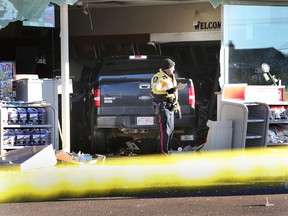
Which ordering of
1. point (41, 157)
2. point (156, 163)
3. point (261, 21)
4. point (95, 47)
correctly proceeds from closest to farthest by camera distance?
point (41, 157)
point (156, 163)
point (261, 21)
point (95, 47)

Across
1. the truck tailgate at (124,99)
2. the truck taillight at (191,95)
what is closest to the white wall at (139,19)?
the truck taillight at (191,95)

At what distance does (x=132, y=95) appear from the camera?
1037cm

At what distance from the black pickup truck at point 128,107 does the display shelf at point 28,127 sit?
1016 millimetres

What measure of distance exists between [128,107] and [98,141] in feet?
3.28

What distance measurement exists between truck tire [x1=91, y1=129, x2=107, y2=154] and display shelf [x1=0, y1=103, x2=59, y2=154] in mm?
1093

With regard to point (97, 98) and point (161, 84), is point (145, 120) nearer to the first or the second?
point (97, 98)

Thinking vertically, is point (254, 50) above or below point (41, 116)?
above

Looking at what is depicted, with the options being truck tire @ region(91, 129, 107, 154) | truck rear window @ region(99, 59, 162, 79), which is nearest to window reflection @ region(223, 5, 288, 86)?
truck rear window @ region(99, 59, 162, 79)

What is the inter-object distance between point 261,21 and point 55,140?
4957 millimetres

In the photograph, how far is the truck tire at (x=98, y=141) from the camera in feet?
35.0

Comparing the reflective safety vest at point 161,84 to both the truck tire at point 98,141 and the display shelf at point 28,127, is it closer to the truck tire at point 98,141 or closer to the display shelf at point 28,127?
the truck tire at point 98,141

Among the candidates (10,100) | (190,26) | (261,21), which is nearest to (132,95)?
(10,100)

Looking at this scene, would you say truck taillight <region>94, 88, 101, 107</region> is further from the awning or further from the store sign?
the store sign

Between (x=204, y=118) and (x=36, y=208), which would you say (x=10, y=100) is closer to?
(x=36, y=208)
